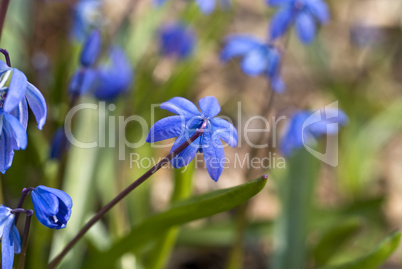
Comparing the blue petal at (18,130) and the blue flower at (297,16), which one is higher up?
the blue flower at (297,16)

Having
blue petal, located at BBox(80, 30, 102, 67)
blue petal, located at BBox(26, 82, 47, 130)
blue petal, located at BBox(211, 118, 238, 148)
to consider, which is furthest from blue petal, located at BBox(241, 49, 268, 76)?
blue petal, located at BBox(26, 82, 47, 130)

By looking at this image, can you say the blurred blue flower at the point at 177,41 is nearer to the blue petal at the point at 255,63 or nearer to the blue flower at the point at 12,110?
the blue petal at the point at 255,63

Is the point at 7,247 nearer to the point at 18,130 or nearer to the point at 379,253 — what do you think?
the point at 18,130

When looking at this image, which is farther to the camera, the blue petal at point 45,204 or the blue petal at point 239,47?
the blue petal at point 239,47

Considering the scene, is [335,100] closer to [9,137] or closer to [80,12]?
[80,12]

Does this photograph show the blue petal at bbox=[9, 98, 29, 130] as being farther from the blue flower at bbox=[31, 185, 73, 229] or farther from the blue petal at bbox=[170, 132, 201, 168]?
the blue petal at bbox=[170, 132, 201, 168]

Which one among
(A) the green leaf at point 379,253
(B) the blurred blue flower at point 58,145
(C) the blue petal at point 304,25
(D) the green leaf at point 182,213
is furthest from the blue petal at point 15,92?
(C) the blue petal at point 304,25
